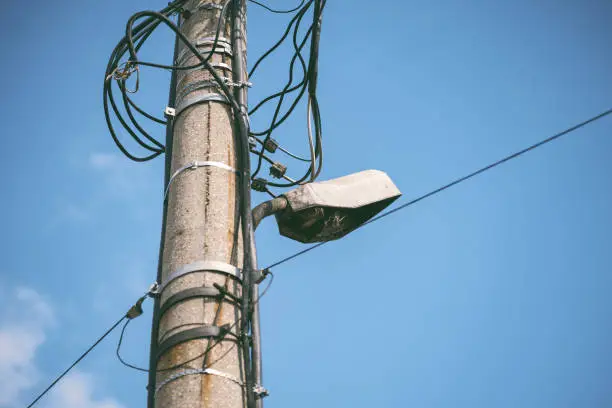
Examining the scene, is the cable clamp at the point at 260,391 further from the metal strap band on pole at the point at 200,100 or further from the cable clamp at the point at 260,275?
the metal strap band on pole at the point at 200,100

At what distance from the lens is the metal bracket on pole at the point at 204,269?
305cm

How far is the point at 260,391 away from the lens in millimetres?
2857

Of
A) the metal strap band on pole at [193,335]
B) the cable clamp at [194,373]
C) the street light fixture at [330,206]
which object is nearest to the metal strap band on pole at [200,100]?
the street light fixture at [330,206]

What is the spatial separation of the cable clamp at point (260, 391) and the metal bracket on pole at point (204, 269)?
51 centimetres

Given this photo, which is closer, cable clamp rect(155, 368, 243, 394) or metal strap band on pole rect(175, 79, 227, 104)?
cable clamp rect(155, 368, 243, 394)

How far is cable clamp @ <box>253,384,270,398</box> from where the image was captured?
285 cm

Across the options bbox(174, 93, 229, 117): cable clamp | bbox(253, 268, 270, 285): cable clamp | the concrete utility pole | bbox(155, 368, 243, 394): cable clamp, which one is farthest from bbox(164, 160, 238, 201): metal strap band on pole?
bbox(155, 368, 243, 394): cable clamp

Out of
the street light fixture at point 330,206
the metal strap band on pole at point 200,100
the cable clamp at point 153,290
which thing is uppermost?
the metal strap band on pole at point 200,100

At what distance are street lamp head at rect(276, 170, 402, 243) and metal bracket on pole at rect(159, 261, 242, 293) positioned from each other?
2.17ft

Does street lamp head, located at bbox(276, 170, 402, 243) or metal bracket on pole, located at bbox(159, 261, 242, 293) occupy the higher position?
street lamp head, located at bbox(276, 170, 402, 243)

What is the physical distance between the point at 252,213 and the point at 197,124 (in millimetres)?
587

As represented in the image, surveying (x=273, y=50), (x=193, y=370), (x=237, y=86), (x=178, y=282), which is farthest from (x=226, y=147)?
(x=273, y=50)

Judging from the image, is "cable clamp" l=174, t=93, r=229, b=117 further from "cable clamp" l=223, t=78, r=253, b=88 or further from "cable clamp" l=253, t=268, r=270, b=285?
"cable clamp" l=253, t=268, r=270, b=285

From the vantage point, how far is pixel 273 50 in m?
5.80
